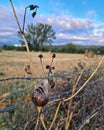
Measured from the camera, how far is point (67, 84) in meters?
4.33

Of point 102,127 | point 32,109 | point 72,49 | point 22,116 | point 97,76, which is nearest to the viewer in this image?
point 32,109

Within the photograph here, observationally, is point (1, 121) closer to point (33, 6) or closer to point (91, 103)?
point (91, 103)

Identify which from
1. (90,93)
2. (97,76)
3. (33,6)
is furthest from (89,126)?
(33,6)

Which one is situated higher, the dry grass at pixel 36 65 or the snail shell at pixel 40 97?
the snail shell at pixel 40 97

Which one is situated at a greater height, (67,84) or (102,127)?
(67,84)

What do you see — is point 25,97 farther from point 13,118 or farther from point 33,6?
point 33,6

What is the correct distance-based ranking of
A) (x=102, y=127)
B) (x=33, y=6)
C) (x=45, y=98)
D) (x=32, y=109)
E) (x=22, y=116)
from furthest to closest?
(x=102, y=127), (x=22, y=116), (x=32, y=109), (x=33, y=6), (x=45, y=98)

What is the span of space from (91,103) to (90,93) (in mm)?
201

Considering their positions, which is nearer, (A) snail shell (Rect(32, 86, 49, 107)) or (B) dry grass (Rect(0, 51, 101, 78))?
(A) snail shell (Rect(32, 86, 49, 107))

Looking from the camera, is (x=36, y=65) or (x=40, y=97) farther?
(x=36, y=65)

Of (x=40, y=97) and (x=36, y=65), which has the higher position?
(x=40, y=97)

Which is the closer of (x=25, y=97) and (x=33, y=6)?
(x=33, y=6)

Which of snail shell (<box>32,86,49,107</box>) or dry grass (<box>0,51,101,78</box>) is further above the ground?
snail shell (<box>32,86,49,107</box>)

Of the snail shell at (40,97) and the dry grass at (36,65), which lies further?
the dry grass at (36,65)
